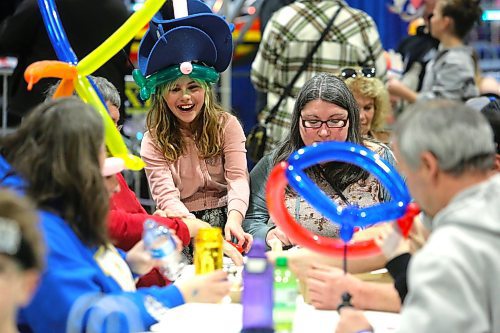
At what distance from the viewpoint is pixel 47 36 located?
185 inches

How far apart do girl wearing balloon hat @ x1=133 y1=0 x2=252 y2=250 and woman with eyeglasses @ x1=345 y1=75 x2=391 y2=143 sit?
982mm

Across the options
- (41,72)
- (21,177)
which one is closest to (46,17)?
(41,72)

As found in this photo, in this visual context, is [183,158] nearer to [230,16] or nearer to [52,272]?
[52,272]

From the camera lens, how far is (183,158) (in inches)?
139

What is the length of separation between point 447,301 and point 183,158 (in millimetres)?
1935

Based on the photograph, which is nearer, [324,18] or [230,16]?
[324,18]

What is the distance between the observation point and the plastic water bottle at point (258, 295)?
7.14 feet

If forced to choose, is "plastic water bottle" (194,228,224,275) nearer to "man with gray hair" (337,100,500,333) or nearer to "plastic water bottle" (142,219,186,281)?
"plastic water bottle" (142,219,186,281)

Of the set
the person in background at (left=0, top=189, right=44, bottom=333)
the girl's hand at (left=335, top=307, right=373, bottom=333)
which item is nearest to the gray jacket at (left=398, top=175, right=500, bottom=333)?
the girl's hand at (left=335, top=307, right=373, bottom=333)

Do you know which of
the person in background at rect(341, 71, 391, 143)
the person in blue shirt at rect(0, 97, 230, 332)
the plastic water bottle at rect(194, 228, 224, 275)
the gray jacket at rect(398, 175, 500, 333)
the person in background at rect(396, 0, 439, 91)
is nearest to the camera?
the gray jacket at rect(398, 175, 500, 333)


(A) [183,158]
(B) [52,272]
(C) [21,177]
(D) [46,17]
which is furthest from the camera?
(A) [183,158]

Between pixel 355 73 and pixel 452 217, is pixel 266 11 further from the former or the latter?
pixel 452 217

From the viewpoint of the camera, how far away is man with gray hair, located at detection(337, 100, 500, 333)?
173 cm

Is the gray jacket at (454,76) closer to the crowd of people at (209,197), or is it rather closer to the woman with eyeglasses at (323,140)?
the crowd of people at (209,197)
